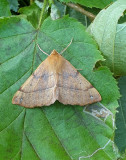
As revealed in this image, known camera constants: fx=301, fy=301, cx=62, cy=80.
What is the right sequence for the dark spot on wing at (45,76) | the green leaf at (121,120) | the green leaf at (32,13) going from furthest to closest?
the green leaf at (121,120), the green leaf at (32,13), the dark spot on wing at (45,76)

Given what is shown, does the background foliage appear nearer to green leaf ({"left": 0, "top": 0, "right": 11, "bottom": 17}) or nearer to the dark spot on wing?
the dark spot on wing

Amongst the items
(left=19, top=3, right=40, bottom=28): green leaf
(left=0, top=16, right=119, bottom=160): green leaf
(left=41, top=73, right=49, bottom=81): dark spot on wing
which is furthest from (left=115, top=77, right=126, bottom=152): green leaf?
(left=19, top=3, right=40, bottom=28): green leaf

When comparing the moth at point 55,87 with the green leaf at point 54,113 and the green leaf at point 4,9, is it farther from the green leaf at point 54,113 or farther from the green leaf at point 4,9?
the green leaf at point 4,9

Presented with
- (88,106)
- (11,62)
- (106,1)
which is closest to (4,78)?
(11,62)

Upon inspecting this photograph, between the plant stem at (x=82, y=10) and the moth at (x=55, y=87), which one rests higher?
the plant stem at (x=82, y=10)

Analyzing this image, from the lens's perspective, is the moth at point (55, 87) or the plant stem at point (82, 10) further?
the plant stem at point (82, 10)

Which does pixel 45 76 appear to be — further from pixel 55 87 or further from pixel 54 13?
pixel 54 13

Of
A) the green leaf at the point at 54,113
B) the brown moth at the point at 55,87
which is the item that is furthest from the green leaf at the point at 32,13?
the brown moth at the point at 55,87
